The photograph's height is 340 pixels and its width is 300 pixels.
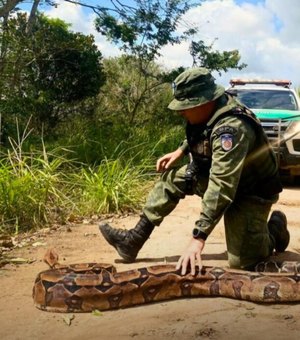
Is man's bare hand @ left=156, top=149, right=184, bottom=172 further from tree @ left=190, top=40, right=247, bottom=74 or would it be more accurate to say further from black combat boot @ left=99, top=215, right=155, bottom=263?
tree @ left=190, top=40, right=247, bottom=74

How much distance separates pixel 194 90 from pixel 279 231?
172 cm

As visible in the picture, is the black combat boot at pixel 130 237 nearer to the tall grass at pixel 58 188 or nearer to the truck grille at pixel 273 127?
the tall grass at pixel 58 188

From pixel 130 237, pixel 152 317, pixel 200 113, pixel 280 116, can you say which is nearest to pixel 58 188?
pixel 130 237

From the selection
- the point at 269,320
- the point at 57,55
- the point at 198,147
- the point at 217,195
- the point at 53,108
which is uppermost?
the point at 57,55

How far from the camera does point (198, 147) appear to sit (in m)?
4.60

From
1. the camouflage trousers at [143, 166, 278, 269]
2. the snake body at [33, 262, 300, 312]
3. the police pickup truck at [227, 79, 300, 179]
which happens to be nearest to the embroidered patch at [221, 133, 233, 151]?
the camouflage trousers at [143, 166, 278, 269]

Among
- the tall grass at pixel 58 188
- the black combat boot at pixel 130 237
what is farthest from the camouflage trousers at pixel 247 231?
the tall grass at pixel 58 188

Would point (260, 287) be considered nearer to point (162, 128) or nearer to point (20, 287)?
point (20, 287)

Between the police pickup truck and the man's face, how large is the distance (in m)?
4.88

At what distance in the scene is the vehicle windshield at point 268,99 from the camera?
10.9 m

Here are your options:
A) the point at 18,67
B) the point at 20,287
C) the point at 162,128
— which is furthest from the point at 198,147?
the point at 162,128

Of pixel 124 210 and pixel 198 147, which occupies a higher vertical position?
pixel 198 147

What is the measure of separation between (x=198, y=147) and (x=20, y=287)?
6.32 ft

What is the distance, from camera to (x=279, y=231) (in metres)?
5.25
